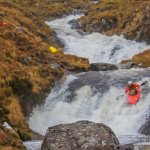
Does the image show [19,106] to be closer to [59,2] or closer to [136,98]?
[136,98]

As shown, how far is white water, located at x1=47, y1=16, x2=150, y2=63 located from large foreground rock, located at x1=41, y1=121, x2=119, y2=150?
22788mm

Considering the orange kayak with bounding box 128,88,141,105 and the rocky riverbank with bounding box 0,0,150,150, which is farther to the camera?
the orange kayak with bounding box 128,88,141,105

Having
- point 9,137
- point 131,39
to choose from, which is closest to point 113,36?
point 131,39

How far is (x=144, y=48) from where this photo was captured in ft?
135

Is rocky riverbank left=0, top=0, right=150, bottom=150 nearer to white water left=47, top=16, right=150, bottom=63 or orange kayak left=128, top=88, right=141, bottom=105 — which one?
white water left=47, top=16, right=150, bottom=63

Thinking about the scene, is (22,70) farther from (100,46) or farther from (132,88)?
(100,46)

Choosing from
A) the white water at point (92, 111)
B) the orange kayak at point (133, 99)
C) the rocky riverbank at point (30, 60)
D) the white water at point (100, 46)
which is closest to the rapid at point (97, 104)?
the white water at point (92, 111)

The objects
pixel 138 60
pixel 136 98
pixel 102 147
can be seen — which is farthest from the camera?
pixel 138 60

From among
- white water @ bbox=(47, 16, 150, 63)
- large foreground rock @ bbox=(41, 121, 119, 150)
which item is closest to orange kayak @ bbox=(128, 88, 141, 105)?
large foreground rock @ bbox=(41, 121, 119, 150)

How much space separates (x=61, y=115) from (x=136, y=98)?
4.10 meters

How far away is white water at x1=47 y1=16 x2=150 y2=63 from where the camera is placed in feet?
134

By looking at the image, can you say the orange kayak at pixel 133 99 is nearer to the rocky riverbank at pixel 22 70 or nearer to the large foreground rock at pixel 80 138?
the rocky riverbank at pixel 22 70

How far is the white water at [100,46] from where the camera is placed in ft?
134

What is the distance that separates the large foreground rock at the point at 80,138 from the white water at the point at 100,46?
22.8 meters
